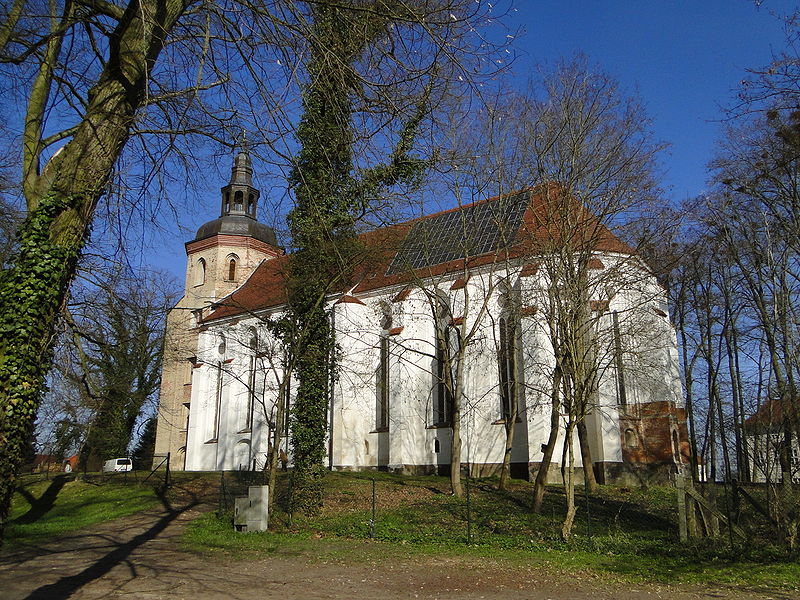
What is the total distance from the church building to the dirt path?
555cm

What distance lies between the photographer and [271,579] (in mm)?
9453

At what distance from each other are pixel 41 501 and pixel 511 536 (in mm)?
15100

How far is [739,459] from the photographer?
73.0 feet

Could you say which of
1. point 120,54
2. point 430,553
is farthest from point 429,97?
point 430,553

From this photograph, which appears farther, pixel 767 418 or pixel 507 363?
pixel 507 363

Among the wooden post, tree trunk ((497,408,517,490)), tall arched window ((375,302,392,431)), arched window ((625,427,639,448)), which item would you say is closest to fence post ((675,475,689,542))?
the wooden post

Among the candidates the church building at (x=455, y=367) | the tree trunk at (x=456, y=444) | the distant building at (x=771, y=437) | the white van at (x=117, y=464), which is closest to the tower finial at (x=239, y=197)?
the church building at (x=455, y=367)

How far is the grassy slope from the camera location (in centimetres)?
984

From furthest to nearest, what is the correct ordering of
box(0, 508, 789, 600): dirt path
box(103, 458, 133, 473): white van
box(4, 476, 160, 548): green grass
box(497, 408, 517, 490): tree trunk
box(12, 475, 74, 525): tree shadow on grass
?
box(103, 458, 133, 473): white van
box(497, 408, 517, 490): tree trunk
box(12, 475, 74, 525): tree shadow on grass
box(4, 476, 160, 548): green grass
box(0, 508, 789, 600): dirt path

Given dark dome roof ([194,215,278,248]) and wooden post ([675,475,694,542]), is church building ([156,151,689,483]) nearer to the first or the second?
wooden post ([675,475,694,542])

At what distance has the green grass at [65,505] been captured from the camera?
49.5ft

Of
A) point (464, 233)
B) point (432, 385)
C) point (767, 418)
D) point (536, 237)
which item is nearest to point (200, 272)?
point (432, 385)

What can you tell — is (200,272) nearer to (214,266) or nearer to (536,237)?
(214,266)

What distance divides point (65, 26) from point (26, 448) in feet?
11.5
